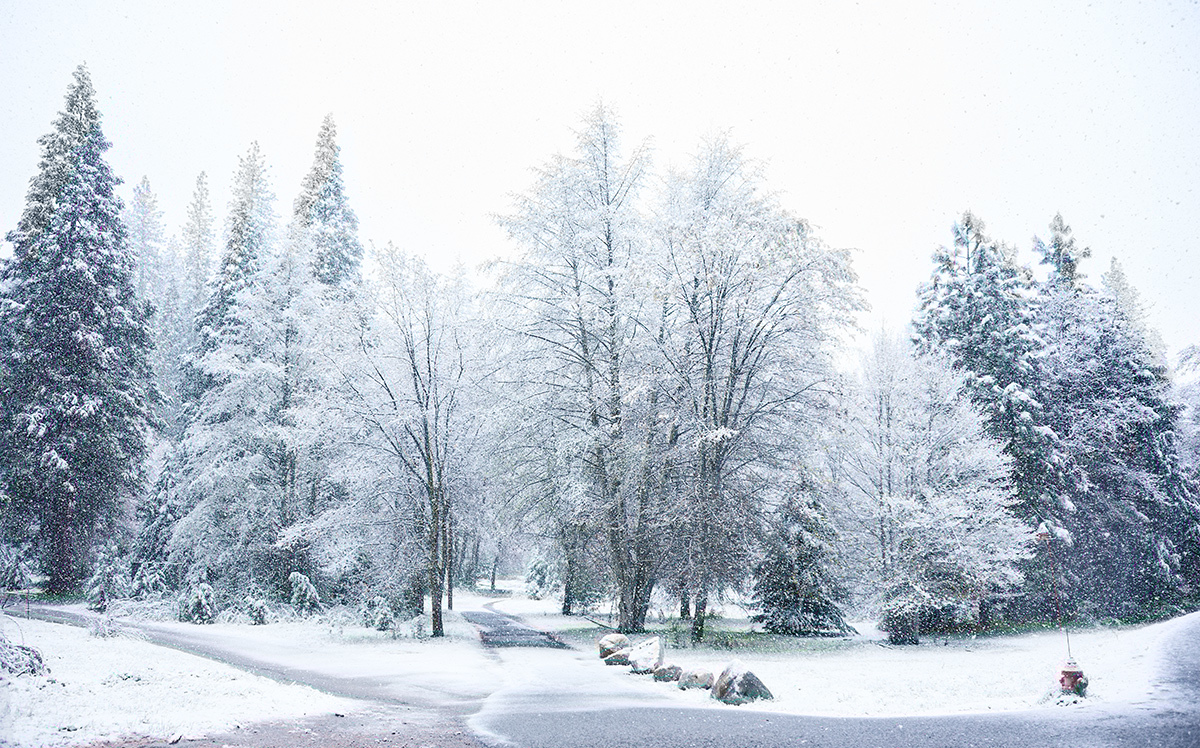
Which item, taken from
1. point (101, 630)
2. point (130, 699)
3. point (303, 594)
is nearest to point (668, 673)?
point (130, 699)

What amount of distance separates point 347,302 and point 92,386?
12.3m

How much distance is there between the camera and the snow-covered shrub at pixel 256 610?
22.3 meters

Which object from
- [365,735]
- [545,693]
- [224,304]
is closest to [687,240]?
[545,693]

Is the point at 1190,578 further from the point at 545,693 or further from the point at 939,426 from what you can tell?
the point at 545,693

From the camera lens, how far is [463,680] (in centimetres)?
1226

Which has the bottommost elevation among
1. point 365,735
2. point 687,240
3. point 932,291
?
point 365,735

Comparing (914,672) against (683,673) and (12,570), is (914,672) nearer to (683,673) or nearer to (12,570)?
(683,673)

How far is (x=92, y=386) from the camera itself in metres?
25.7

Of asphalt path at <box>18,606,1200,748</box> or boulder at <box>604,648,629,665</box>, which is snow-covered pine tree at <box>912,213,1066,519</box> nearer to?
boulder at <box>604,648,629,665</box>

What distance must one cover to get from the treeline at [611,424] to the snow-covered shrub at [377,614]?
0.33 m

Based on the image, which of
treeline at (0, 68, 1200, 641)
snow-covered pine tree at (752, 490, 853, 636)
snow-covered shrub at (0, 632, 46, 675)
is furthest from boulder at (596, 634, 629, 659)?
snow-covered shrub at (0, 632, 46, 675)

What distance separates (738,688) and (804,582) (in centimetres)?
1353

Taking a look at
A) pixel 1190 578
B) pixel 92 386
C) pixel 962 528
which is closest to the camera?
pixel 962 528

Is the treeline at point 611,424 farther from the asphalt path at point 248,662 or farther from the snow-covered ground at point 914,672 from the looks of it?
the asphalt path at point 248,662
